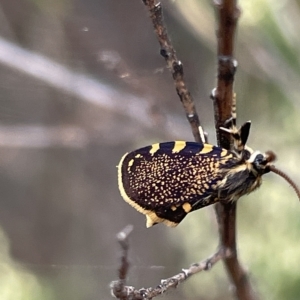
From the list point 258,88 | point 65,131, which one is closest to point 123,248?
point 258,88

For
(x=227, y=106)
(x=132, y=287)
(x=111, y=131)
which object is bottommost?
(x=132, y=287)

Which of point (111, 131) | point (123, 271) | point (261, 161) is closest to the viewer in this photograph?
point (123, 271)

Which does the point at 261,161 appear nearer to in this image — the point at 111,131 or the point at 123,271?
the point at 123,271

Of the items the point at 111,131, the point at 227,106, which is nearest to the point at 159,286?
the point at 227,106

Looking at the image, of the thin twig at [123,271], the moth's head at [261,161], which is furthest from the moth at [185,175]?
the thin twig at [123,271]

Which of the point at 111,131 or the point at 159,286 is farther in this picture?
the point at 111,131

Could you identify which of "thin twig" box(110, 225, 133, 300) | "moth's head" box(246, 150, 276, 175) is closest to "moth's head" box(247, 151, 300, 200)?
"moth's head" box(246, 150, 276, 175)

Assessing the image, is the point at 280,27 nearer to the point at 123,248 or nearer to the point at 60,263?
the point at 123,248
